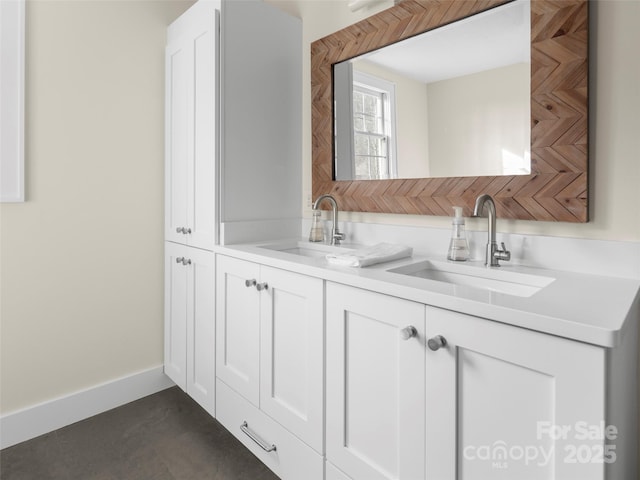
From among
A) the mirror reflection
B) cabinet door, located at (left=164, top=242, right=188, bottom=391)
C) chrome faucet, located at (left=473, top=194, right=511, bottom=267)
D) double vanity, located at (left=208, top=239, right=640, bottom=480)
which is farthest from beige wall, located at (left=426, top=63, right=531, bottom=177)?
cabinet door, located at (left=164, top=242, right=188, bottom=391)

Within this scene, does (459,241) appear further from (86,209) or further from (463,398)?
(86,209)

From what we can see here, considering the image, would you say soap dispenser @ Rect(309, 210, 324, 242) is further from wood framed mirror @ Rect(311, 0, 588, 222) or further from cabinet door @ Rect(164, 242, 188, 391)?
cabinet door @ Rect(164, 242, 188, 391)

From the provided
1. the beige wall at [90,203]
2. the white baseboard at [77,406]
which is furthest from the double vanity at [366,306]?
the white baseboard at [77,406]

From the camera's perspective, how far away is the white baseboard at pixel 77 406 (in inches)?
71.4

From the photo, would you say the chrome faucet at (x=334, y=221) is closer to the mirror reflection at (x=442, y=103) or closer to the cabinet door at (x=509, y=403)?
the mirror reflection at (x=442, y=103)

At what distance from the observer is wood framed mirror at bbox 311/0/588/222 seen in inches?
45.8

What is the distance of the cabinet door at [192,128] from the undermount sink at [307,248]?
0.94ft

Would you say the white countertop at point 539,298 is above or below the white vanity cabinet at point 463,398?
above

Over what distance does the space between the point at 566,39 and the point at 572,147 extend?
314mm

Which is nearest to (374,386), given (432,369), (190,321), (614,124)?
(432,369)

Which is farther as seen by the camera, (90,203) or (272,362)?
(90,203)

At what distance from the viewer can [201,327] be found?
1866 mm

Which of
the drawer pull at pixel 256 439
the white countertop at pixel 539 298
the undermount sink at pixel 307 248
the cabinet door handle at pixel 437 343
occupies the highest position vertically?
the undermount sink at pixel 307 248

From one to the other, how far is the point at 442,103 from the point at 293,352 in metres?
1.05
